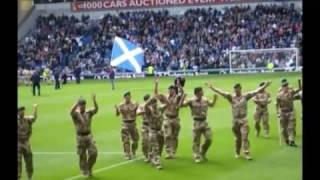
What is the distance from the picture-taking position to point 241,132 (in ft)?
32.2

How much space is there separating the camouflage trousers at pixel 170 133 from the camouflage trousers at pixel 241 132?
95 centimetres

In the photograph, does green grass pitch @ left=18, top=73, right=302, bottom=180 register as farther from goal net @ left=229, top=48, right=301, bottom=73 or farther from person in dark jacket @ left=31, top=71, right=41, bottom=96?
goal net @ left=229, top=48, right=301, bottom=73

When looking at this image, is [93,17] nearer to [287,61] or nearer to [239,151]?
[287,61]

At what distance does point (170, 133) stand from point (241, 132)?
118cm

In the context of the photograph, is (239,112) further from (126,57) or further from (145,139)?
(126,57)

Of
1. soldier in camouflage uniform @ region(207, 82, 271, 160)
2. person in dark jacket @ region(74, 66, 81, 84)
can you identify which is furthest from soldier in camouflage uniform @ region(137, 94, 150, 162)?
person in dark jacket @ region(74, 66, 81, 84)

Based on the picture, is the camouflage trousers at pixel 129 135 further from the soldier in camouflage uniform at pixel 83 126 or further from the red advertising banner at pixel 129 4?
the red advertising banner at pixel 129 4

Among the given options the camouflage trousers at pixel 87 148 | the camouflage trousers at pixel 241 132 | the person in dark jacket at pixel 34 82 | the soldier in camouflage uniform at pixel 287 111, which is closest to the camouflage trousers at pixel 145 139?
the camouflage trousers at pixel 87 148

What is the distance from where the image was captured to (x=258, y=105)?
38.5 feet

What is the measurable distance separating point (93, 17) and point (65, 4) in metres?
1.45

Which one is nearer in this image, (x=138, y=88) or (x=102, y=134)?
(x=102, y=134)

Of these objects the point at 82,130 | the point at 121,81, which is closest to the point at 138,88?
the point at 121,81

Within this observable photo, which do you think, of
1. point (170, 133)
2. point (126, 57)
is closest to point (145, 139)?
point (170, 133)
